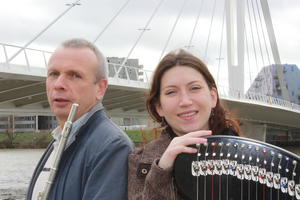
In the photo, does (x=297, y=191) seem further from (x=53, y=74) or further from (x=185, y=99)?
(x=53, y=74)

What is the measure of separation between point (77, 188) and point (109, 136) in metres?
0.20

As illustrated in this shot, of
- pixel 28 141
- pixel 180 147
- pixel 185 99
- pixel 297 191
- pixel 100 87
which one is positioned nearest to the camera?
pixel 297 191

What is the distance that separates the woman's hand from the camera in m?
1.56

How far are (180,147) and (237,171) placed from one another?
187mm

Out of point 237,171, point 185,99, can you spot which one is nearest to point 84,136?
point 185,99

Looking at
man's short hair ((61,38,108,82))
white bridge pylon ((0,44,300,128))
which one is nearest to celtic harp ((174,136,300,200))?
man's short hair ((61,38,108,82))

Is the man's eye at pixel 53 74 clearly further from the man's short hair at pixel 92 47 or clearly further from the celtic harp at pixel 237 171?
the celtic harp at pixel 237 171

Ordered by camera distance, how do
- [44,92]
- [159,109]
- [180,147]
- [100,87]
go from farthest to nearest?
1. [44,92]
2. [100,87]
3. [159,109]
4. [180,147]

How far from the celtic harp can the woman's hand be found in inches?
0.6

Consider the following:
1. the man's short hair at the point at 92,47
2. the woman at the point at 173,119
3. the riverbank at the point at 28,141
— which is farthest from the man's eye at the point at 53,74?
the riverbank at the point at 28,141

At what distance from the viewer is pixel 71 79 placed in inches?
74.4

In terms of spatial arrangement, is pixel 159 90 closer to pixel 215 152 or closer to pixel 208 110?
pixel 208 110

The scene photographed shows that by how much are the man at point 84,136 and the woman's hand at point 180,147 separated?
0.17m

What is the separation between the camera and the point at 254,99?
26.8 meters
